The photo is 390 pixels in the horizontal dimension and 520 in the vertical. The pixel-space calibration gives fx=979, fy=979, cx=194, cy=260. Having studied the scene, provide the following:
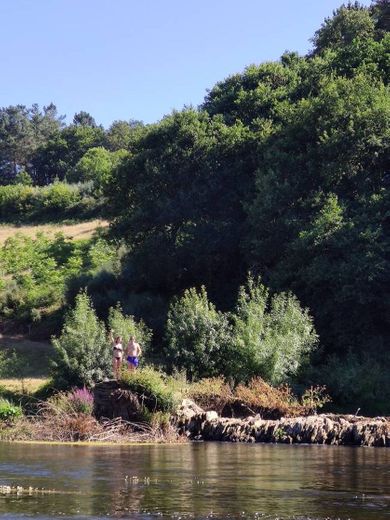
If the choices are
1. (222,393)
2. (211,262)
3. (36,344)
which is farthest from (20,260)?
(222,393)

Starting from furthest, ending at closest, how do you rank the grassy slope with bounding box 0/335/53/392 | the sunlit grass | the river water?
the grassy slope with bounding box 0/335/53/392 < the sunlit grass < the river water

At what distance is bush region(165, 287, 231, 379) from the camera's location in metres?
41.4

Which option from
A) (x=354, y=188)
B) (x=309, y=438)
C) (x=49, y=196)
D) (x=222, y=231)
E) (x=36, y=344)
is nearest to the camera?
(x=309, y=438)

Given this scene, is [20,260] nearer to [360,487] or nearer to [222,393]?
[222,393]

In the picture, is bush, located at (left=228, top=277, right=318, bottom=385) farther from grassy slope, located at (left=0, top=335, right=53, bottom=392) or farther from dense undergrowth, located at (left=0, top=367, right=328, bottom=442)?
grassy slope, located at (left=0, top=335, right=53, bottom=392)

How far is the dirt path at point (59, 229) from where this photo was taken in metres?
87.2

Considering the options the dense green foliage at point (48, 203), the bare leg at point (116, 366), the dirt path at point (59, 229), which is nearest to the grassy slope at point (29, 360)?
the bare leg at point (116, 366)

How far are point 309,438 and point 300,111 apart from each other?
72.1ft

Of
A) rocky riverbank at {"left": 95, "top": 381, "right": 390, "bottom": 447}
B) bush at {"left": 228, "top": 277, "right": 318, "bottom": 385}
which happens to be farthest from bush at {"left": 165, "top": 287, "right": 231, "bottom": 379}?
rocky riverbank at {"left": 95, "top": 381, "right": 390, "bottom": 447}

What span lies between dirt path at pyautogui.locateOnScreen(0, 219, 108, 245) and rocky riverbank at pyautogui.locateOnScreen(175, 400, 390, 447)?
51099mm

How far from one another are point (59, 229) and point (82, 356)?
174ft

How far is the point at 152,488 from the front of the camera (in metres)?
21.5

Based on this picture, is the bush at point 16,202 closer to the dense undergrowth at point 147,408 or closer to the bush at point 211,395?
the dense undergrowth at point 147,408

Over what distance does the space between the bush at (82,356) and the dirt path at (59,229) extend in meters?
44.4
